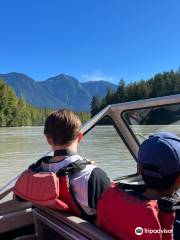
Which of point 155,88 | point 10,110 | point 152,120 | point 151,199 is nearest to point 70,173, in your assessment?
point 151,199

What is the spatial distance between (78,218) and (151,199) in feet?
1.39

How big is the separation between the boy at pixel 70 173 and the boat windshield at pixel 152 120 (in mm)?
1087

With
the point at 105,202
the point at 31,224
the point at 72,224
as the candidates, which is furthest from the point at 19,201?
the point at 105,202

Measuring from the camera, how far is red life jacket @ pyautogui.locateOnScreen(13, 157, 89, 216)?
1.88 metres

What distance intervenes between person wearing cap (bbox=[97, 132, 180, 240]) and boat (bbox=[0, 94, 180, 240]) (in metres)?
0.08

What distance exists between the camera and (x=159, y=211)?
139cm

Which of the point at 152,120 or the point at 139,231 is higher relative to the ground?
the point at 152,120

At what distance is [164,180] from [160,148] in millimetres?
106

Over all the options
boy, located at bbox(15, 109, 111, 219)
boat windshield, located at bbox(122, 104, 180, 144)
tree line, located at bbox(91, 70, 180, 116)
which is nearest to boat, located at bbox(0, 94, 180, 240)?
boat windshield, located at bbox(122, 104, 180, 144)

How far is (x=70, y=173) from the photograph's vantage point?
79.3 inches

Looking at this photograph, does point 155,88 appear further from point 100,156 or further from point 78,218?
point 78,218

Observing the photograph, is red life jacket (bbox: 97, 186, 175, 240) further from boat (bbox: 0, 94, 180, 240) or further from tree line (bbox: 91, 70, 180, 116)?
tree line (bbox: 91, 70, 180, 116)

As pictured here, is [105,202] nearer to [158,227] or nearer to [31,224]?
[158,227]

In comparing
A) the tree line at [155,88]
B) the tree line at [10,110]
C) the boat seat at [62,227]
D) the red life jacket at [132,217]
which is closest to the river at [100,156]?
the tree line at [155,88]
